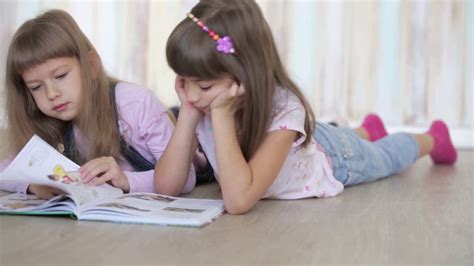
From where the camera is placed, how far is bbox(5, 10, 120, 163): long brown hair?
1.67 meters

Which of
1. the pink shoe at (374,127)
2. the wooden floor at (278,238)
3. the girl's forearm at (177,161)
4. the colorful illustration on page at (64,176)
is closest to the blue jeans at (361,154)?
the wooden floor at (278,238)

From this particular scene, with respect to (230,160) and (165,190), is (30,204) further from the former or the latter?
(230,160)

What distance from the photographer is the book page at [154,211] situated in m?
1.39

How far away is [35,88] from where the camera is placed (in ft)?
5.54

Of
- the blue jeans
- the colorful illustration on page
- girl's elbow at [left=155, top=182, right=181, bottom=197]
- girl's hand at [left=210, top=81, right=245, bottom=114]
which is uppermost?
girl's hand at [left=210, top=81, right=245, bottom=114]

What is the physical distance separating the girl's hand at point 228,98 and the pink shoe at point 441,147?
1.26m

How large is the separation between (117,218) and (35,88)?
462 mm

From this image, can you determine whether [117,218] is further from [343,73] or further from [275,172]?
[343,73]

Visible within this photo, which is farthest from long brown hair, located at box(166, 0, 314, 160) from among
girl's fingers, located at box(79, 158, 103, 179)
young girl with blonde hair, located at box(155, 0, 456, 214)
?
girl's fingers, located at box(79, 158, 103, 179)

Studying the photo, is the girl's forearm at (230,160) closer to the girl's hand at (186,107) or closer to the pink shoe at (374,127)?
the girl's hand at (186,107)

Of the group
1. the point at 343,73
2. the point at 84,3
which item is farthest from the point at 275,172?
the point at 84,3

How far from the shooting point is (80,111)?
1.72 metres

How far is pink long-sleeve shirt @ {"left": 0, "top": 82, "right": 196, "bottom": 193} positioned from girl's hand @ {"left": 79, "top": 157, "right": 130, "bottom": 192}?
0.05 m

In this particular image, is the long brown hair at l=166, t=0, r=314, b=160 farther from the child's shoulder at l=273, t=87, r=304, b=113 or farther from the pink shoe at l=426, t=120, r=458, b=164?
the pink shoe at l=426, t=120, r=458, b=164
